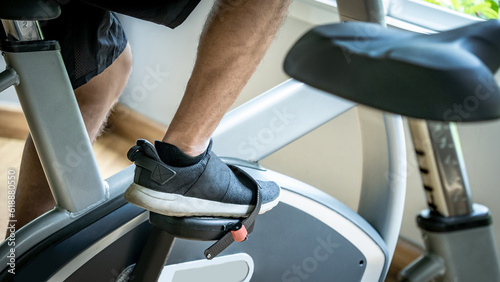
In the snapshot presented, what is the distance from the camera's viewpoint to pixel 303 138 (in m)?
1.85

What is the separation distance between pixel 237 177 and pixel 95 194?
0.82 ft

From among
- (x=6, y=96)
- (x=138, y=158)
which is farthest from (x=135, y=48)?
(x=138, y=158)

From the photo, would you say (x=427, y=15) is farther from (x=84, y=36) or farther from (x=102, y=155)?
(x=102, y=155)

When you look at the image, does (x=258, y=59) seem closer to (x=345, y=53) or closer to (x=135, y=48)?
(x=345, y=53)

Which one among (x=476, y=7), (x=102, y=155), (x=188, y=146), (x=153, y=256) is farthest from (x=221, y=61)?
(x=102, y=155)

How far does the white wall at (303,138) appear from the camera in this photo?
145 cm

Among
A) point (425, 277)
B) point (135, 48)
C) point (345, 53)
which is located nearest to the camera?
point (345, 53)

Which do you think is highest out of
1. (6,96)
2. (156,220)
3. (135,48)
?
(156,220)

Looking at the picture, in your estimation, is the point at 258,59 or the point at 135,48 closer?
the point at 258,59

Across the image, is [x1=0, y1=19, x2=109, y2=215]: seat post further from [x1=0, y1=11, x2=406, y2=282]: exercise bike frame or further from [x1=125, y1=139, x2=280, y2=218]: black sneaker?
[x1=125, y1=139, x2=280, y2=218]: black sneaker

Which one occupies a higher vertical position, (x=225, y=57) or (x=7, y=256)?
(x=225, y=57)

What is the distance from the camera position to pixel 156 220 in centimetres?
Answer: 87

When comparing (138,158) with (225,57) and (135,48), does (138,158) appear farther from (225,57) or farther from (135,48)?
(135,48)

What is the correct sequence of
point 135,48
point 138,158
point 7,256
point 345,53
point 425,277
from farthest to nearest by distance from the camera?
point 135,48, point 7,256, point 138,158, point 425,277, point 345,53
